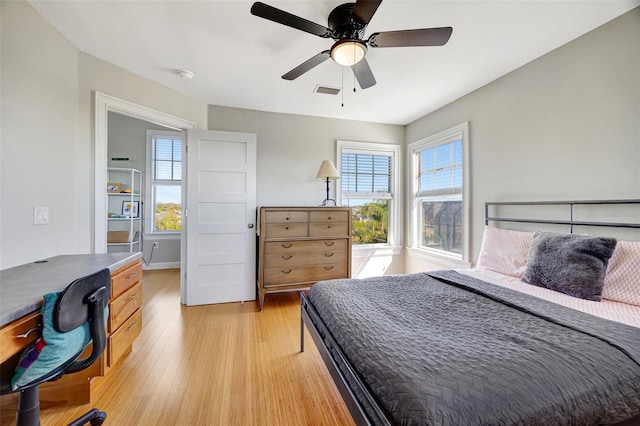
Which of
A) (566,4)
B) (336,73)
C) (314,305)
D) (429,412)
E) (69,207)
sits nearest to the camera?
(429,412)

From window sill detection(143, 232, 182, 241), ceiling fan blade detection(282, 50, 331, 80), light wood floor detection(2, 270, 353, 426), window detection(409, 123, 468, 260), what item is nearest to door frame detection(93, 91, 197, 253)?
light wood floor detection(2, 270, 353, 426)

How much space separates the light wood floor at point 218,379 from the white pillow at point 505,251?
1689 mm

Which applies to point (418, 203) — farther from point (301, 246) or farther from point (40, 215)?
point (40, 215)

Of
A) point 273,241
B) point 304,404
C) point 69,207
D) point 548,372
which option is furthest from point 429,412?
point 69,207

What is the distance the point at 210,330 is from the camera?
2500 mm

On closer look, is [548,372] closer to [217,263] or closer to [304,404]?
[304,404]

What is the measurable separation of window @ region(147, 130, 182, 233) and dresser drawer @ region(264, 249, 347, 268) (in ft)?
9.00

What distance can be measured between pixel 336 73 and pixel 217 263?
2.51m

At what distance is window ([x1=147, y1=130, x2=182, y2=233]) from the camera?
485cm

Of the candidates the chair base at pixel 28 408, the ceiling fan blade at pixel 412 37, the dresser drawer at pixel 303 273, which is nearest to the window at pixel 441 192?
the dresser drawer at pixel 303 273

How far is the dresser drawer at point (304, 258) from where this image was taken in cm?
309

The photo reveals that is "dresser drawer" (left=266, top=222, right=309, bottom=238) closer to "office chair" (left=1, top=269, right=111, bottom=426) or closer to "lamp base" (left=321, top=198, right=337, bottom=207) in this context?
"lamp base" (left=321, top=198, right=337, bottom=207)

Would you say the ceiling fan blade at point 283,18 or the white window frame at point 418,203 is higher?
the ceiling fan blade at point 283,18

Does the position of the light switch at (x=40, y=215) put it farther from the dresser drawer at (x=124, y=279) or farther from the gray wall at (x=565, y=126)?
the gray wall at (x=565, y=126)
